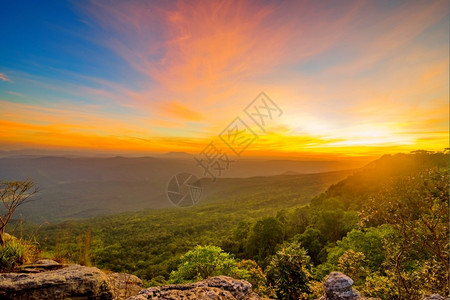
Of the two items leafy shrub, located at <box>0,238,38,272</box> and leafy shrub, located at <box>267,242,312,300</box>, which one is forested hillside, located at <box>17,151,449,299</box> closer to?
leafy shrub, located at <box>267,242,312,300</box>

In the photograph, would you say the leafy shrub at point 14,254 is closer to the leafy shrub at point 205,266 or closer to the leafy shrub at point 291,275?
the leafy shrub at point 205,266

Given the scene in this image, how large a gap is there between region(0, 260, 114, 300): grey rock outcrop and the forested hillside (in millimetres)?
2113

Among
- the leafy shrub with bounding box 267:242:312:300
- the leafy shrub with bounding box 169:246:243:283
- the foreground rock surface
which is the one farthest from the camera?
the leafy shrub with bounding box 267:242:312:300

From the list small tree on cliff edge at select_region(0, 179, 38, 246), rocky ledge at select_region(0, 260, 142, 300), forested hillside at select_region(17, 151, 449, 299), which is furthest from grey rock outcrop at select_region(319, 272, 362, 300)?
small tree on cliff edge at select_region(0, 179, 38, 246)

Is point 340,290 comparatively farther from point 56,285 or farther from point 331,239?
point 331,239

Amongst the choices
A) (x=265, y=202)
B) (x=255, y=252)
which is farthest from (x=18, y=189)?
(x=265, y=202)

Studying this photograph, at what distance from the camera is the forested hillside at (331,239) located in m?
9.14

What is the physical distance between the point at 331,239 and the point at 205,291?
46835mm

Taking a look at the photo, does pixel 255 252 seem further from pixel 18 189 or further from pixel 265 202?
pixel 265 202

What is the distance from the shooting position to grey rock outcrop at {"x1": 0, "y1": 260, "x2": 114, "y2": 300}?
5598 millimetres

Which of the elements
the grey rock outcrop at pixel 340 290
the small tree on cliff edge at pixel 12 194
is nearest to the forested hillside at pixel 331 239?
the small tree on cliff edge at pixel 12 194

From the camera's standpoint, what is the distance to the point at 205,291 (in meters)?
5.45

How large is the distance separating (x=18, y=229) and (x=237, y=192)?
534 ft

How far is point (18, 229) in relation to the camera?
344 inches
